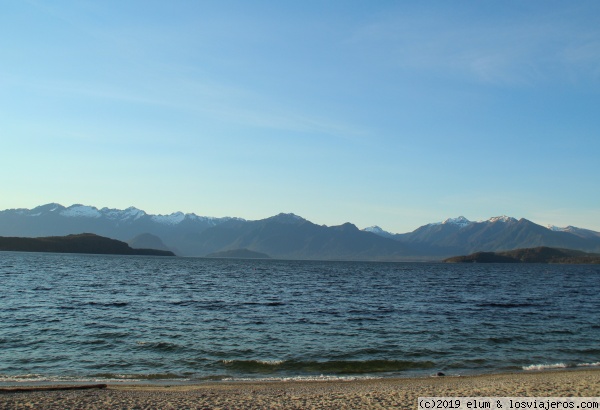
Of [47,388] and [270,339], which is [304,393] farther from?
[270,339]

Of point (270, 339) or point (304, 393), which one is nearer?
point (304, 393)

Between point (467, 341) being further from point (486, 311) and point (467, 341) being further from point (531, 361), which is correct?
point (486, 311)

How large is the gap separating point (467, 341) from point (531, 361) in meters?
5.02

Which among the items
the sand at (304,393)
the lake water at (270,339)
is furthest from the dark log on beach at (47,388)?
the lake water at (270,339)

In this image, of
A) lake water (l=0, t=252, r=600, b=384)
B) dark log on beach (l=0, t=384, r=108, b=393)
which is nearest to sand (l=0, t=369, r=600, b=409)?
dark log on beach (l=0, t=384, r=108, b=393)

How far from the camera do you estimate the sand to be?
1612 centimetres

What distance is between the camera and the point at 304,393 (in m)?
18.4

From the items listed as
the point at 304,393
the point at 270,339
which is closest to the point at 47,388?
the point at 304,393

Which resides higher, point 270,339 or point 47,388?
point 47,388

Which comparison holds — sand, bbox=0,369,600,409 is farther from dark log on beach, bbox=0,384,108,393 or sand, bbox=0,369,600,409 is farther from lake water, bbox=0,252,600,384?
lake water, bbox=0,252,600,384

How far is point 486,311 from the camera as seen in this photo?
4794cm

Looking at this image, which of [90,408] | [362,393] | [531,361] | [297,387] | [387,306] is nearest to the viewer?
[90,408]

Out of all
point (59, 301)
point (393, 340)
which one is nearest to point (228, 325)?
point (393, 340)

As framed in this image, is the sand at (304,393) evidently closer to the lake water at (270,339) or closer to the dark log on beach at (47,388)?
the dark log on beach at (47,388)
